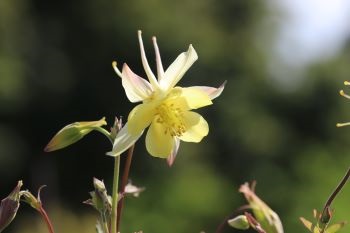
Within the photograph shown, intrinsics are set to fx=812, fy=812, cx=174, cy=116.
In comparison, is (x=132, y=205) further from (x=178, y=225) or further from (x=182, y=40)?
(x=182, y=40)

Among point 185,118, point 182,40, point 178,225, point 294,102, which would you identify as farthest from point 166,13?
point 185,118

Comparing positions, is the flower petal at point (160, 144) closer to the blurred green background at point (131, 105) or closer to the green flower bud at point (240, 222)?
the green flower bud at point (240, 222)

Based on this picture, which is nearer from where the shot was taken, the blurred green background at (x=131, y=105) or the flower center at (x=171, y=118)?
the flower center at (x=171, y=118)

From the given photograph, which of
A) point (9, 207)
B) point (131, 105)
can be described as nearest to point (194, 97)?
point (9, 207)

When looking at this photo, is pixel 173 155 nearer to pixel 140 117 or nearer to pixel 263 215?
pixel 140 117

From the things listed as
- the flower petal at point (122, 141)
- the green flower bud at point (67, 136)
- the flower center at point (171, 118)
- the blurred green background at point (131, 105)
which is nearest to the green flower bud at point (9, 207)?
→ the green flower bud at point (67, 136)

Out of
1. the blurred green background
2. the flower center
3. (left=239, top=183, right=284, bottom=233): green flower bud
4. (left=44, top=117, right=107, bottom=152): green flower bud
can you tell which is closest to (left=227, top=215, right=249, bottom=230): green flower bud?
(left=239, top=183, right=284, bottom=233): green flower bud

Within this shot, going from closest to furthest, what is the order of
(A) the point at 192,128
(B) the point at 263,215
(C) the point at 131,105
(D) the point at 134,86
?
1. (B) the point at 263,215
2. (D) the point at 134,86
3. (A) the point at 192,128
4. (C) the point at 131,105
